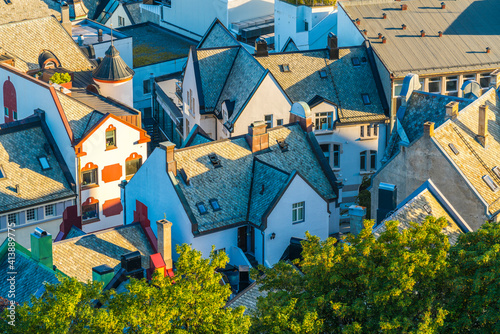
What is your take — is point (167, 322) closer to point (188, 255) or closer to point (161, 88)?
point (188, 255)

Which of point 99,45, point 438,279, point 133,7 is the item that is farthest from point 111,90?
point 438,279

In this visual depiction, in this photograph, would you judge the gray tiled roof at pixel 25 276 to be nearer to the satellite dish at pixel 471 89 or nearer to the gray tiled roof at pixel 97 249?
the gray tiled roof at pixel 97 249

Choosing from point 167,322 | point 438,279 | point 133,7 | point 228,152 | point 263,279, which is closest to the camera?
point 167,322

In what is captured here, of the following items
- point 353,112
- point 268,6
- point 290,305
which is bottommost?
point 290,305

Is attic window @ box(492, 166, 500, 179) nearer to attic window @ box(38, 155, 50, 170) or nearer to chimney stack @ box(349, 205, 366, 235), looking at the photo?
chimney stack @ box(349, 205, 366, 235)

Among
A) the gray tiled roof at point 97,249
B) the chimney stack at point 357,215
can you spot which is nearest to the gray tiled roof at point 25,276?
the gray tiled roof at point 97,249

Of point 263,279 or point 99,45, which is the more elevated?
point 99,45
